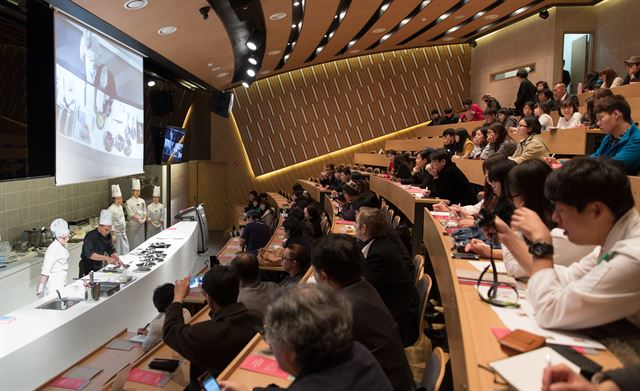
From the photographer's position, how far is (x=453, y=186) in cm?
511

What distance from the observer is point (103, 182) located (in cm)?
996

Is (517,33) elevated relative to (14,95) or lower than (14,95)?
elevated

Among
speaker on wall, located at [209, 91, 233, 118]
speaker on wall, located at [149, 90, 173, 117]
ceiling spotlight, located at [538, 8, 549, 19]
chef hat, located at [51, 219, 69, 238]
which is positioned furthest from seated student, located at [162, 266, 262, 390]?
ceiling spotlight, located at [538, 8, 549, 19]

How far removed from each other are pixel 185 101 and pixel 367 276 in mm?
9639

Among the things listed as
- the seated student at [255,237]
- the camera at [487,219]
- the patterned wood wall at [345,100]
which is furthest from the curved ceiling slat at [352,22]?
the camera at [487,219]

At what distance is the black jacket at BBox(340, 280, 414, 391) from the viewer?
6.41ft

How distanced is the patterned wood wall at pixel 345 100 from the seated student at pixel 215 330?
12374mm

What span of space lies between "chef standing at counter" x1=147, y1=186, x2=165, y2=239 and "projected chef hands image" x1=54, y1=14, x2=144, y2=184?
8.27 ft

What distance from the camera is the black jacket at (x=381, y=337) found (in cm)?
195

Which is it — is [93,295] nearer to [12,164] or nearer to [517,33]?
[12,164]

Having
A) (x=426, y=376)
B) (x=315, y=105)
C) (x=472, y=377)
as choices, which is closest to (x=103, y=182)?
(x=315, y=105)

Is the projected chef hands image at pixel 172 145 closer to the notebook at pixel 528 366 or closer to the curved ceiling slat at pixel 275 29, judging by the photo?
the curved ceiling slat at pixel 275 29

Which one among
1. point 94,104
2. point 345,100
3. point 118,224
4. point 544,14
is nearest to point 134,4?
point 94,104

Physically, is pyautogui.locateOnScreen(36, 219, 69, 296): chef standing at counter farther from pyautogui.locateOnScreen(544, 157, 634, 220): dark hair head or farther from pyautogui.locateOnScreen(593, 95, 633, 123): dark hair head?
pyautogui.locateOnScreen(544, 157, 634, 220): dark hair head
